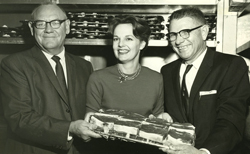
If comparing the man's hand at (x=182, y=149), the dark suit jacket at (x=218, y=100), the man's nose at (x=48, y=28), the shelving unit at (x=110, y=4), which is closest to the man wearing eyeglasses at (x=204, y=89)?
the dark suit jacket at (x=218, y=100)

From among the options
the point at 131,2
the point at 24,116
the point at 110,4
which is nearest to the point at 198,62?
the point at 131,2

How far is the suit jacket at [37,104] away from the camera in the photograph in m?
1.75

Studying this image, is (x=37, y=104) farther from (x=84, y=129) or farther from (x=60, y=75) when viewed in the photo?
(x=84, y=129)

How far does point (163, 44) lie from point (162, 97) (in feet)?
1.56

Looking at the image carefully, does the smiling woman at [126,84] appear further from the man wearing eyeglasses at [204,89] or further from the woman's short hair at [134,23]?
the man wearing eyeglasses at [204,89]

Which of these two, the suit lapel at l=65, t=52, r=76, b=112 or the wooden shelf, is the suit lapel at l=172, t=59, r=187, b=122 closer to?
the wooden shelf

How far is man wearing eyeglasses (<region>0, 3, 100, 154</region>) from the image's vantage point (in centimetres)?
175

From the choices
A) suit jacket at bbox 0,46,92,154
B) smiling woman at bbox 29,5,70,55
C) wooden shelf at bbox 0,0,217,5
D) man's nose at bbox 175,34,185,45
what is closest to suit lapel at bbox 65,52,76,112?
suit jacket at bbox 0,46,92,154

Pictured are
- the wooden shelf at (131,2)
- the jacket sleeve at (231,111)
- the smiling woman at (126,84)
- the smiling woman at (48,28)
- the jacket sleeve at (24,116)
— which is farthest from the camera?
the wooden shelf at (131,2)

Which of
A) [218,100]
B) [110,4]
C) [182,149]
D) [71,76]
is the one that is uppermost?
[110,4]

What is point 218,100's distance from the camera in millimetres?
1788

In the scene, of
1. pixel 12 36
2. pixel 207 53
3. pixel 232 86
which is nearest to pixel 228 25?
pixel 207 53

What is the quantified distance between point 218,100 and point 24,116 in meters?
1.19

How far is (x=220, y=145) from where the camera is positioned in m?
1.54
